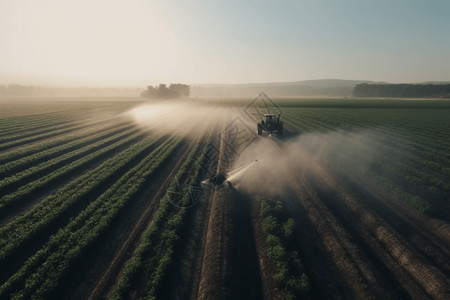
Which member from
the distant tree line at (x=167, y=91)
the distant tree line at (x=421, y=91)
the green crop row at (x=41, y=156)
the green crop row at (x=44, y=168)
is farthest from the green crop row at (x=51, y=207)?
the distant tree line at (x=421, y=91)

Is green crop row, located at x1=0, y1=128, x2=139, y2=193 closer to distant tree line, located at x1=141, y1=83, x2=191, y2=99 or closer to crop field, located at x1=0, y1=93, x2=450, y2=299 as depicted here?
crop field, located at x1=0, y1=93, x2=450, y2=299

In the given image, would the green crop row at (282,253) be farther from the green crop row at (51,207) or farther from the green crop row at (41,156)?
the green crop row at (41,156)

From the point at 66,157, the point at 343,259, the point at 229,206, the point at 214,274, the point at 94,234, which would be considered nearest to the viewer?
the point at 214,274

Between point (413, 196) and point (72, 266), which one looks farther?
point (413, 196)

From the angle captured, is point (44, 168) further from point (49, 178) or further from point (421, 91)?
point (421, 91)

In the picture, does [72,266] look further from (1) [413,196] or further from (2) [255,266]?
(1) [413,196]

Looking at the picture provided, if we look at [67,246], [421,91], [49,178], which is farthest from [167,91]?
[421,91]

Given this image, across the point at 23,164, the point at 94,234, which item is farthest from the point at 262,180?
the point at 23,164
